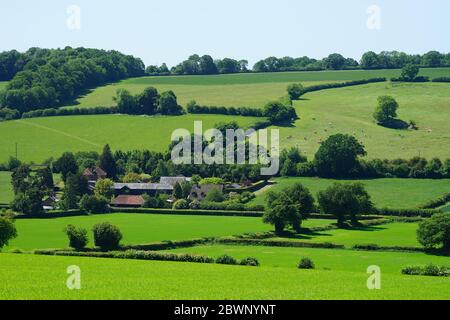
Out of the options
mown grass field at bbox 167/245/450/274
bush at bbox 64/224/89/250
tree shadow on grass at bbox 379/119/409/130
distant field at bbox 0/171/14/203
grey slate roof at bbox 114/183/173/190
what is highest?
tree shadow on grass at bbox 379/119/409/130

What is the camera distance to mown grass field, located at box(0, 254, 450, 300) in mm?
38844

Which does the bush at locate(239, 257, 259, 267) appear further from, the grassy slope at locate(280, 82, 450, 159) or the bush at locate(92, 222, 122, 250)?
the grassy slope at locate(280, 82, 450, 159)

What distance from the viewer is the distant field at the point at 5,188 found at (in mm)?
100250

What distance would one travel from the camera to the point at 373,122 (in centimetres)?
13925


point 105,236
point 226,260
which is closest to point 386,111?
point 105,236

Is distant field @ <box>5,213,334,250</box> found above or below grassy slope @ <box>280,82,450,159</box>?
below

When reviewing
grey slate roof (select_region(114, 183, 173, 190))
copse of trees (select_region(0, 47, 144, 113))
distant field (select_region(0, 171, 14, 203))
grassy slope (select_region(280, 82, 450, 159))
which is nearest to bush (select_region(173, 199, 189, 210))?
grey slate roof (select_region(114, 183, 173, 190))

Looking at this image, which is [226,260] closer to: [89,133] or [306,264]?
[306,264]

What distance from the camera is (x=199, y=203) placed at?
9938 centimetres

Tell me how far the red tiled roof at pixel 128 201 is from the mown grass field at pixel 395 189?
1307cm

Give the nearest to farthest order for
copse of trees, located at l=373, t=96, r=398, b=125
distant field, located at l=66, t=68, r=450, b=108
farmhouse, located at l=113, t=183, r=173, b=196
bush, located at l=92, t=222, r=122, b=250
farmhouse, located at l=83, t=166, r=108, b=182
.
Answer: bush, located at l=92, t=222, r=122, b=250 < farmhouse, located at l=113, t=183, r=173, b=196 < farmhouse, located at l=83, t=166, r=108, b=182 < copse of trees, located at l=373, t=96, r=398, b=125 < distant field, located at l=66, t=68, r=450, b=108

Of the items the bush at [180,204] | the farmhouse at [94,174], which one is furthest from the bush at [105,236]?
the farmhouse at [94,174]

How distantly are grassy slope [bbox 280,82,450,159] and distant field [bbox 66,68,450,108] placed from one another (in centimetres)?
842
